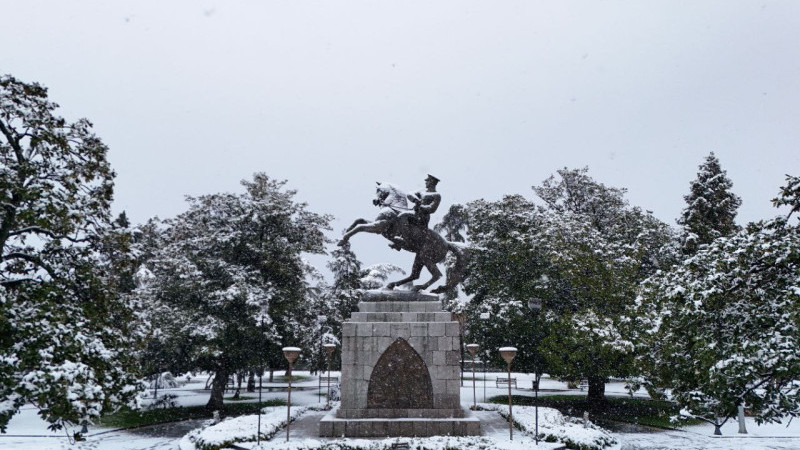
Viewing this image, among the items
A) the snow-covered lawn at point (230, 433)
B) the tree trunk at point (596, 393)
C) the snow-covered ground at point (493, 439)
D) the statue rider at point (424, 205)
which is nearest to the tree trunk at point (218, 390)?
the snow-covered ground at point (493, 439)

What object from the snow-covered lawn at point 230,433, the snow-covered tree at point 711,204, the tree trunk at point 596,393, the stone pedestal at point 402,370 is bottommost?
the tree trunk at point 596,393

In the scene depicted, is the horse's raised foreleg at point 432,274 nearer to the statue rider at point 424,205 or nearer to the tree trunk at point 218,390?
the statue rider at point 424,205

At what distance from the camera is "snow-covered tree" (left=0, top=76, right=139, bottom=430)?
7723mm

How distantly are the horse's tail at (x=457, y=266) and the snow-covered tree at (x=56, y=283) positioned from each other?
30.8 ft

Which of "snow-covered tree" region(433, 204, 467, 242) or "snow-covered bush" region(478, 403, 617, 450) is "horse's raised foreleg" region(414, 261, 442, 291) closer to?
"snow-covered bush" region(478, 403, 617, 450)

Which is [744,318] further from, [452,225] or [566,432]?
[452,225]

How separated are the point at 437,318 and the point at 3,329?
33.9ft

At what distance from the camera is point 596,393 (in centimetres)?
2644

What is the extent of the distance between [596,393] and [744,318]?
62.9 feet

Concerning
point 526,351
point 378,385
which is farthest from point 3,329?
point 526,351

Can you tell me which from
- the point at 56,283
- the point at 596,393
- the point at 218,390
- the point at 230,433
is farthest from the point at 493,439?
the point at 218,390

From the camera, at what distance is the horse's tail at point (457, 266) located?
16.5 meters

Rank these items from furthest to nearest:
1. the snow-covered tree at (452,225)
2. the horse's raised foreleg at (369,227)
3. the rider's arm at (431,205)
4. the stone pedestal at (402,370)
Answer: the snow-covered tree at (452,225), the rider's arm at (431,205), the horse's raised foreleg at (369,227), the stone pedestal at (402,370)

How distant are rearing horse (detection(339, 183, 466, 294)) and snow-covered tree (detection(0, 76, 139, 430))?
24.2 ft
